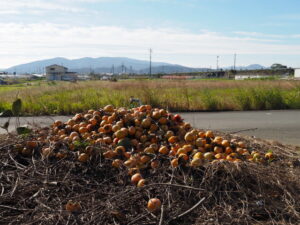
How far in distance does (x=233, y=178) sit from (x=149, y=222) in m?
0.97

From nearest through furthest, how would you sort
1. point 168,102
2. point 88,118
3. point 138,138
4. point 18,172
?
point 18,172 → point 138,138 → point 88,118 → point 168,102

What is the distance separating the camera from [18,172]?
331cm

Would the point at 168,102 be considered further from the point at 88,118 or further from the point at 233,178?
the point at 233,178

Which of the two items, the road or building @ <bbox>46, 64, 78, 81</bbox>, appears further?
building @ <bbox>46, 64, 78, 81</bbox>

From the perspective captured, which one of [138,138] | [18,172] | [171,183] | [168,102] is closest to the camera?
[171,183]

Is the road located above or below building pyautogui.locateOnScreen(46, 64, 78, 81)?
above

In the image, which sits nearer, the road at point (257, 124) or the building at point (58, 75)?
the road at point (257, 124)

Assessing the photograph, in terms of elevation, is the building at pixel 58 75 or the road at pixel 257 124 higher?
the road at pixel 257 124

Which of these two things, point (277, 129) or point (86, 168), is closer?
point (86, 168)

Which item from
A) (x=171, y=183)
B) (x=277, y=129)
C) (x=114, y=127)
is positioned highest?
(x=114, y=127)

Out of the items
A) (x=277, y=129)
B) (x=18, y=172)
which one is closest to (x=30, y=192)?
(x=18, y=172)

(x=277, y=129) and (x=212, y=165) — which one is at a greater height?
(x=212, y=165)

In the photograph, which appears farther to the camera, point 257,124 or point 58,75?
point 58,75

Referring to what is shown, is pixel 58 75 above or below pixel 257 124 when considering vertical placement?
below
